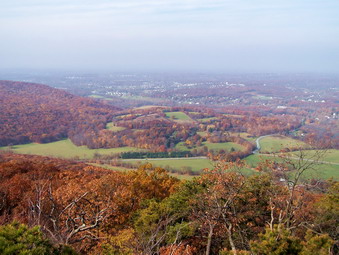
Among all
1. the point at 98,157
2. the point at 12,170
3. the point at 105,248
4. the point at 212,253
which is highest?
the point at 105,248

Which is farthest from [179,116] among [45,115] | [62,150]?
[62,150]

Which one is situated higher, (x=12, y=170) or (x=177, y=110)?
(x=12, y=170)

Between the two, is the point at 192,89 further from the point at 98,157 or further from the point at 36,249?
the point at 36,249

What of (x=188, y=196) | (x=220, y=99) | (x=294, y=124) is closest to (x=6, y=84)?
(x=220, y=99)

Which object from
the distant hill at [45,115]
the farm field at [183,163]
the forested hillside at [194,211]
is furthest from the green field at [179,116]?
the forested hillside at [194,211]

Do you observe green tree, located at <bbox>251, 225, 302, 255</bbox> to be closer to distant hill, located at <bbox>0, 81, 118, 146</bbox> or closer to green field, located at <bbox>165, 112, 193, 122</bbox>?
distant hill, located at <bbox>0, 81, 118, 146</bbox>

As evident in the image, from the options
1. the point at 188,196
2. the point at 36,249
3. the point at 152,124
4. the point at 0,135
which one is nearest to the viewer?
the point at 36,249

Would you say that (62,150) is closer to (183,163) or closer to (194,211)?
(183,163)
